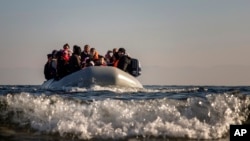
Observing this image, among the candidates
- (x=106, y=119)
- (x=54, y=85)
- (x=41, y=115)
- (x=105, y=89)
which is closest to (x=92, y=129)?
(x=106, y=119)

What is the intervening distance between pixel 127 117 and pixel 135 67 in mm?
9850

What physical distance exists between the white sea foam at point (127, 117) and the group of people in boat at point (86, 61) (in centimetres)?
797

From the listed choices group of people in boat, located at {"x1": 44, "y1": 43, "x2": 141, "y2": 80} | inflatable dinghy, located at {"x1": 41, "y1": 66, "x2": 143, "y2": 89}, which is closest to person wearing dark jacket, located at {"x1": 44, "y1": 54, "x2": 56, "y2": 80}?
group of people in boat, located at {"x1": 44, "y1": 43, "x2": 141, "y2": 80}

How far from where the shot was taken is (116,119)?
306 inches

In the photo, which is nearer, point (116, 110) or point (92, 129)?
point (92, 129)

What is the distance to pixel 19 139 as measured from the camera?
269 inches

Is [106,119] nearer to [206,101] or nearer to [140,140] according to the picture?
[140,140]

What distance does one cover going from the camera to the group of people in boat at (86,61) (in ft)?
54.6

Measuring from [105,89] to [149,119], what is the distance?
21.7ft

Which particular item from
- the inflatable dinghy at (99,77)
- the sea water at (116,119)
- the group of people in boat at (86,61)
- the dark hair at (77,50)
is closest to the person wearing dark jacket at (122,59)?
the group of people in boat at (86,61)

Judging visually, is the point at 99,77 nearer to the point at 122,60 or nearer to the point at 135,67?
the point at 122,60

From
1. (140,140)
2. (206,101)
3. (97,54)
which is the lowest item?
(140,140)

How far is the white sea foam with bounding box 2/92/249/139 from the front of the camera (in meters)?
7.39

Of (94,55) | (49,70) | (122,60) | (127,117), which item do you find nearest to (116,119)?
(127,117)
